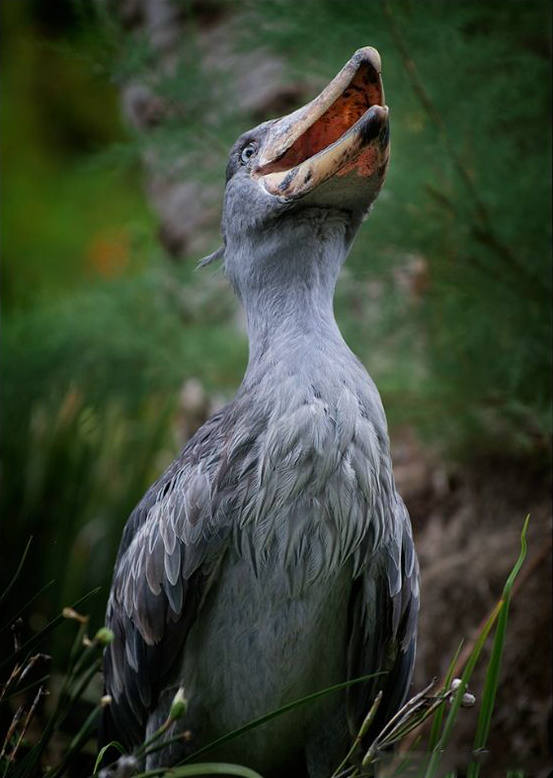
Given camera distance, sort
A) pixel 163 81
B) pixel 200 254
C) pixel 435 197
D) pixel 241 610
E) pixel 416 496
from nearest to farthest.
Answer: pixel 241 610 < pixel 435 197 < pixel 163 81 < pixel 416 496 < pixel 200 254

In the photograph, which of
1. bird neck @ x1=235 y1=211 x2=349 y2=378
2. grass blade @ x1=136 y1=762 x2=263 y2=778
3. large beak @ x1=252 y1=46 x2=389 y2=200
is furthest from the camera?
bird neck @ x1=235 y1=211 x2=349 y2=378

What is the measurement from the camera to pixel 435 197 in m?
2.85

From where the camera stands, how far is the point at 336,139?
1.88m

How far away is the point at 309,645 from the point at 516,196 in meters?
1.54

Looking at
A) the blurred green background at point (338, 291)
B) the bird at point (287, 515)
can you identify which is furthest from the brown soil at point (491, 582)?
the bird at point (287, 515)

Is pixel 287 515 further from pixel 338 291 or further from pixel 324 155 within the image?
pixel 338 291

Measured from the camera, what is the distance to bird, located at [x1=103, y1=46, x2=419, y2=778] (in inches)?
70.4

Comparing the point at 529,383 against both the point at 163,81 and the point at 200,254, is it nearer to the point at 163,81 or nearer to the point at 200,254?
the point at 163,81

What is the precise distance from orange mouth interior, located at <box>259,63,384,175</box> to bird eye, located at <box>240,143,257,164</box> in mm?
84

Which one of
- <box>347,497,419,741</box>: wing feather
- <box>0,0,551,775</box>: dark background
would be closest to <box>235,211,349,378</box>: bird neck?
<box>347,497,419,741</box>: wing feather

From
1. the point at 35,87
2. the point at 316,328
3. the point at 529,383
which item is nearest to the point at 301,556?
the point at 316,328

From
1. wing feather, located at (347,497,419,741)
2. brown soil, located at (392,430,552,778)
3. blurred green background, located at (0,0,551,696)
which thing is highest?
blurred green background, located at (0,0,551,696)

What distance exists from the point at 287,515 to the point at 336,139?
0.72 meters

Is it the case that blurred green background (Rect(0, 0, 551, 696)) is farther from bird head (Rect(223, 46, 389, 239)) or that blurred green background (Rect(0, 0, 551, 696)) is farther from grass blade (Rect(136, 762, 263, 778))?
grass blade (Rect(136, 762, 263, 778))
